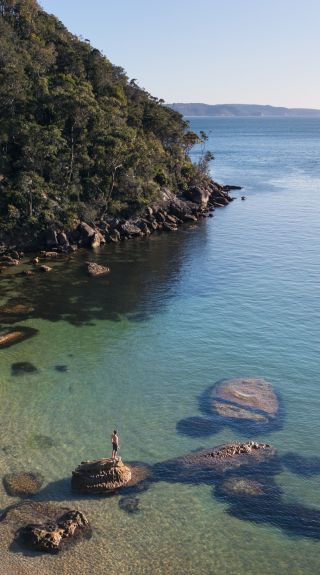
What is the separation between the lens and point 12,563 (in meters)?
22.8

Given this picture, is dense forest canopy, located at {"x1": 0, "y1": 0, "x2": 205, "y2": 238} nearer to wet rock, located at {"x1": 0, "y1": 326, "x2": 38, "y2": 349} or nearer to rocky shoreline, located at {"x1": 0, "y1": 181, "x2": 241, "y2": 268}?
rocky shoreline, located at {"x1": 0, "y1": 181, "x2": 241, "y2": 268}

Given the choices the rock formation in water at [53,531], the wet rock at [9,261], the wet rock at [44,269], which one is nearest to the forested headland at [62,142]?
the wet rock at [9,261]

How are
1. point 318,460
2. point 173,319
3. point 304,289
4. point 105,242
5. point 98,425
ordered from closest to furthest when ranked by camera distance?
point 318,460 → point 98,425 → point 173,319 → point 304,289 → point 105,242

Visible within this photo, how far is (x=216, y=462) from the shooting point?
2978 cm

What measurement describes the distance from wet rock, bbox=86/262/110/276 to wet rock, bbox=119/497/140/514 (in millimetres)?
39095

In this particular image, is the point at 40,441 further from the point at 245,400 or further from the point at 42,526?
the point at 245,400

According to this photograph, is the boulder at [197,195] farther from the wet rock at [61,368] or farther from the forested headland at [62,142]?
the wet rock at [61,368]

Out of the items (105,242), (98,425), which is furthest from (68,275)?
(98,425)

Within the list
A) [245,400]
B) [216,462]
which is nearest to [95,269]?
[245,400]

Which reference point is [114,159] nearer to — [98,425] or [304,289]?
[304,289]

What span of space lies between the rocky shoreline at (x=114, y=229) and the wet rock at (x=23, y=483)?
3795 centimetres

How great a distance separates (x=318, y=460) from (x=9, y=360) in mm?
25061

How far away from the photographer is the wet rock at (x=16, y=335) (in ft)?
148

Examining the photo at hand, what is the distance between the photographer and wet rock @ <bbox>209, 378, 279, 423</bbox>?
34906 mm
